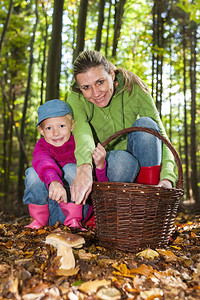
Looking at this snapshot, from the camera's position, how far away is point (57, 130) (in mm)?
2465

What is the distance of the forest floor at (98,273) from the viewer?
1352mm

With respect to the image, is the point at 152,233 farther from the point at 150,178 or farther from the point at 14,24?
the point at 14,24

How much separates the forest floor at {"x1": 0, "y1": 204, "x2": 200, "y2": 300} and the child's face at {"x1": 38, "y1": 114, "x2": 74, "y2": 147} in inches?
34.5

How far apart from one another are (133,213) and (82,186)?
0.40 meters

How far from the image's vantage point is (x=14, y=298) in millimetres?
1301

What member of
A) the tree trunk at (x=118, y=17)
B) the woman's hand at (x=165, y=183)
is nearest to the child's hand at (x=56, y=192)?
the woman's hand at (x=165, y=183)

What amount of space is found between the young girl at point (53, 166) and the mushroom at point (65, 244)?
28.3 inches

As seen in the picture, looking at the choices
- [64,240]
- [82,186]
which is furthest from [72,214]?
[64,240]

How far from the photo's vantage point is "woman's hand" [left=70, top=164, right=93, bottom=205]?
1916mm

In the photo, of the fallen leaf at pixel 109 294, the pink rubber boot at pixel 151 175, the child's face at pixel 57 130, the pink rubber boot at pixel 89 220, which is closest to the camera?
the fallen leaf at pixel 109 294

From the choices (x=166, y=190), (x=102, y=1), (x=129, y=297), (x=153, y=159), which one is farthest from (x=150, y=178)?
(x=102, y=1)

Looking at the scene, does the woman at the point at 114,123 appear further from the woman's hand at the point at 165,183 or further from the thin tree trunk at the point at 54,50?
the thin tree trunk at the point at 54,50

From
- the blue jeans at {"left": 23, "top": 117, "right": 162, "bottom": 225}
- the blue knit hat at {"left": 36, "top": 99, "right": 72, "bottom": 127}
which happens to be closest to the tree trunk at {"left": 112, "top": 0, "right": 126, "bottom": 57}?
the blue knit hat at {"left": 36, "top": 99, "right": 72, "bottom": 127}

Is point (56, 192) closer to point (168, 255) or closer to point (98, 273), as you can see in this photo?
point (98, 273)
